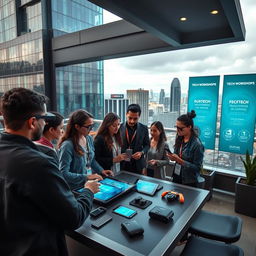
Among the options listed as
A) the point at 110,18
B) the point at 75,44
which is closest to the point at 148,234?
the point at 110,18

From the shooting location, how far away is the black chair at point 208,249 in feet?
4.65

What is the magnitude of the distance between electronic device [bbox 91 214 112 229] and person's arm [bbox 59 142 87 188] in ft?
1.41

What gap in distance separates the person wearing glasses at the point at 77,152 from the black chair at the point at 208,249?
0.87 m

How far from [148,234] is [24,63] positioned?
16.8ft

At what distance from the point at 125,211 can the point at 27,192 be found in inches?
29.4

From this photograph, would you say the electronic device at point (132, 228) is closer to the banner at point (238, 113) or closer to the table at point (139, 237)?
the table at point (139, 237)

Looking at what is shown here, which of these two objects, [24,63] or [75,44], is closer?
[75,44]

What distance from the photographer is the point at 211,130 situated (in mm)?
3621

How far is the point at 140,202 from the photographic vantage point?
1498mm

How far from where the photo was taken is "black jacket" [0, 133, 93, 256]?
0.86 m

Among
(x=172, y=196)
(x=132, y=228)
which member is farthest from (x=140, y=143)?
(x=132, y=228)

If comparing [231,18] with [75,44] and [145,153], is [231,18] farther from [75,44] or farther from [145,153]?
[75,44]

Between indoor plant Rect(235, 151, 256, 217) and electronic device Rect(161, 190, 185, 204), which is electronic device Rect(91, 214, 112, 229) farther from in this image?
indoor plant Rect(235, 151, 256, 217)

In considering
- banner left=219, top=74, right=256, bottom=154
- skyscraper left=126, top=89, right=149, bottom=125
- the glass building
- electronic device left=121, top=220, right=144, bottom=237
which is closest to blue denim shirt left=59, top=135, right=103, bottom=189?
electronic device left=121, top=220, right=144, bottom=237
